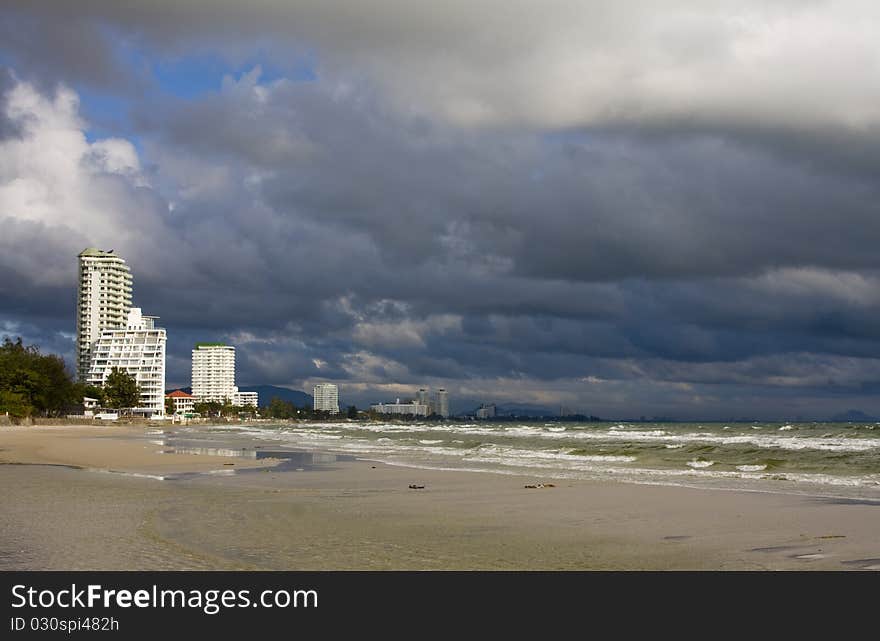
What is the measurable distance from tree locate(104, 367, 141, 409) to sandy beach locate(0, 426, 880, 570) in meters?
155

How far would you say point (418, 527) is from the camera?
12820 millimetres

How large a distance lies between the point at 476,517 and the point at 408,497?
4072 mm

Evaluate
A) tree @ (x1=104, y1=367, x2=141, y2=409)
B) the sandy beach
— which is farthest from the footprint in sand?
tree @ (x1=104, y1=367, x2=141, y2=409)

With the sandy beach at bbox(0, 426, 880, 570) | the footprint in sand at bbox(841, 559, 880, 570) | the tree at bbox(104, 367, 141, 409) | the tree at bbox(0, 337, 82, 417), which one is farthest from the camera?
the tree at bbox(104, 367, 141, 409)

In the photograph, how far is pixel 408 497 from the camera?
18109mm

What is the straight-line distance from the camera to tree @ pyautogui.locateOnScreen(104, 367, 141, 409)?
164 meters

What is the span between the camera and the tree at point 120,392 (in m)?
164

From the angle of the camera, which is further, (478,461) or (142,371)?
(142,371)

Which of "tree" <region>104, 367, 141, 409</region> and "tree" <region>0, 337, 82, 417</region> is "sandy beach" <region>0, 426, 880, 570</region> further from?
"tree" <region>104, 367, 141, 409</region>

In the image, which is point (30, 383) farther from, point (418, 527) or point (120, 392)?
point (418, 527)
